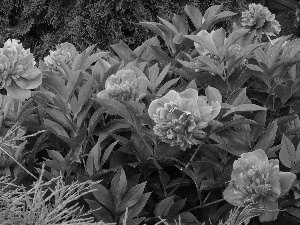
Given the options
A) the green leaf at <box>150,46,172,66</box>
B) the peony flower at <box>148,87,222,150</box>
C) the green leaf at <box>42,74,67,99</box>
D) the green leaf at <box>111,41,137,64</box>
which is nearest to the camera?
the peony flower at <box>148,87,222,150</box>

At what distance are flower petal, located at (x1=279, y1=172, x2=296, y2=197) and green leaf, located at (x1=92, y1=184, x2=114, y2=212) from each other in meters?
0.47

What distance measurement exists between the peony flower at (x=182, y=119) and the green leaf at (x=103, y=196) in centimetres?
22

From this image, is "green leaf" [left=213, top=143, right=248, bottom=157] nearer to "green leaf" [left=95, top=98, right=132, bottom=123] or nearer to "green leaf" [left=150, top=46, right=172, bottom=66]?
"green leaf" [left=95, top=98, right=132, bottom=123]

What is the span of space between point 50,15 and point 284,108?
2.71 m

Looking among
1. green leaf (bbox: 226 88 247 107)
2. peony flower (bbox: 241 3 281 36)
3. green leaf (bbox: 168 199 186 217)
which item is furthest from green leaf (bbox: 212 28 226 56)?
peony flower (bbox: 241 3 281 36)

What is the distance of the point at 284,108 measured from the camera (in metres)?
1.70

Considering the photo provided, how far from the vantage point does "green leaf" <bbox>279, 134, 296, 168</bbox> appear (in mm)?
1411

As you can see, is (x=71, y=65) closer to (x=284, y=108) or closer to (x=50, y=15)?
(x=284, y=108)

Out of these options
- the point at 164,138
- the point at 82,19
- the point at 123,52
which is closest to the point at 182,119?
the point at 164,138

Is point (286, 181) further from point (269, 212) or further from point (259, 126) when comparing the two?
point (259, 126)

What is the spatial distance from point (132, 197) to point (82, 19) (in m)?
2.65

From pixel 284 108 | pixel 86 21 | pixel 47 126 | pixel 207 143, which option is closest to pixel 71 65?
pixel 47 126

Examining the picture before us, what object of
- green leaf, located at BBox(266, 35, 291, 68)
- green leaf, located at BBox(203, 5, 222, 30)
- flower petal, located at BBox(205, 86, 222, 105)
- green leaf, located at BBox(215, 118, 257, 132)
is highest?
green leaf, located at BBox(203, 5, 222, 30)

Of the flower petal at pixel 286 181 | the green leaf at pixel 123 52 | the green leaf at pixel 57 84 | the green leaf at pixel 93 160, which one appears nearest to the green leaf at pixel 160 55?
the green leaf at pixel 123 52
